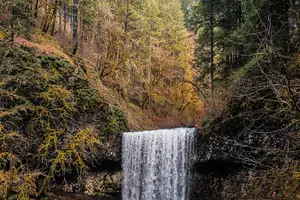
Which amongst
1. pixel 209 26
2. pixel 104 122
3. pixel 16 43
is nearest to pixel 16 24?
pixel 16 43

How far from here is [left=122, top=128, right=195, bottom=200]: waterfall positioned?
30.4 feet

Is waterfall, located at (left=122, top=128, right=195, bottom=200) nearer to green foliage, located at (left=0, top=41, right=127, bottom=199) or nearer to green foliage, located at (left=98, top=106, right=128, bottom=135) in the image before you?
green foliage, located at (left=98, top=106, right=128, bottom=135)

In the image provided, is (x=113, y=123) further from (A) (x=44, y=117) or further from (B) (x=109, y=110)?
(A) (x=44, y=117)

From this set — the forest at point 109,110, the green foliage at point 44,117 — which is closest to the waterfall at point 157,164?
the forest at point 109,110

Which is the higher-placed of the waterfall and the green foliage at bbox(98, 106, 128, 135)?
the green foliage at bbox(98, 106, 128, 135)

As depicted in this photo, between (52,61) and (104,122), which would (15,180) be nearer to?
(104,122)

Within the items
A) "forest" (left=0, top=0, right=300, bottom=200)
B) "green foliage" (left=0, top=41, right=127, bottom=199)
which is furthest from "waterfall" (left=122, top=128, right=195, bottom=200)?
"green foliage" (left=0, top=41, right=127, bottom=199)

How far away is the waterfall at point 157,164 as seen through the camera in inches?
365

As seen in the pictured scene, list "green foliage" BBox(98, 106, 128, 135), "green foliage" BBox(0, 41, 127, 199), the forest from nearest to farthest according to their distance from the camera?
the forest < "green foliage" BBox(0, 41, 127, 199) < "green foliage" BBox(98, 106, 128, 135)

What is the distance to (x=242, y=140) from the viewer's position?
7.68 m

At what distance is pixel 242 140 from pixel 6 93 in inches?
284

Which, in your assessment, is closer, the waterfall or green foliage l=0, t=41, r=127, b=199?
green foliage l=0, t=41, r=127, b=199

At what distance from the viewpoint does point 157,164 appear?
9.91m

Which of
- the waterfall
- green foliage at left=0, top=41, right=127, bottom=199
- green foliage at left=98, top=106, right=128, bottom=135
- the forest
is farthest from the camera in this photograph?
green foliage at left=98, top=106, right=128, bottom=135
